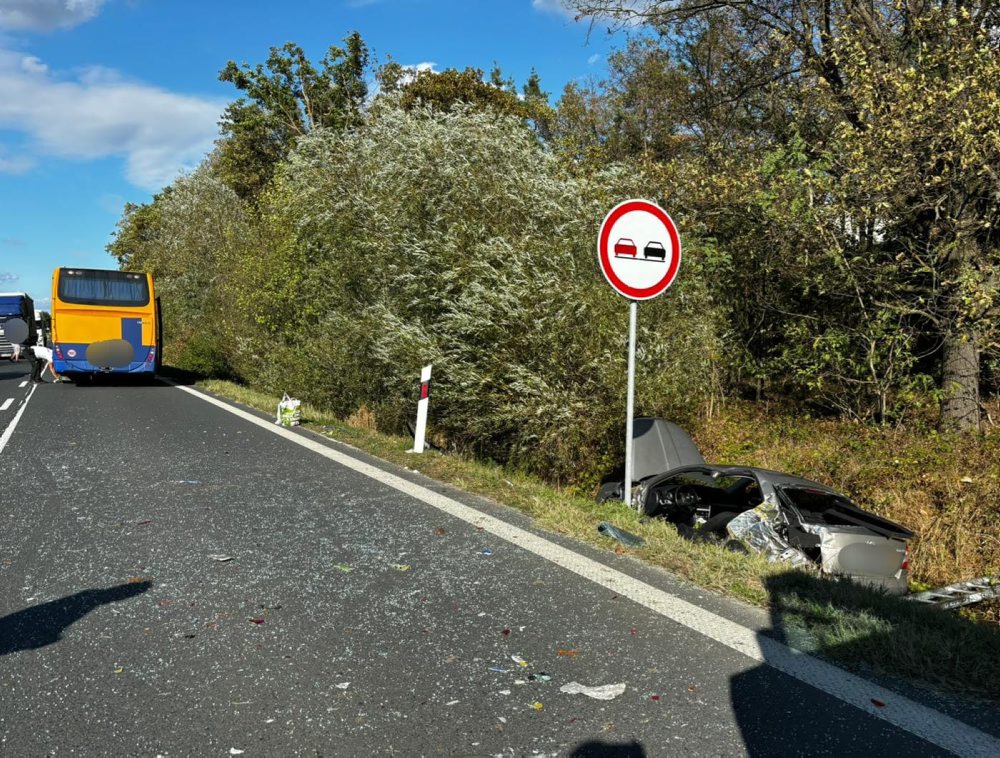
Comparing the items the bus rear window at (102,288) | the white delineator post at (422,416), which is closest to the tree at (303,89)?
the bus rear window at (102,288)

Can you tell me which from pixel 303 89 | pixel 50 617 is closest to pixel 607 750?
pixel 50 617

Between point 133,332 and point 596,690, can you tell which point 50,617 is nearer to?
point 596,690

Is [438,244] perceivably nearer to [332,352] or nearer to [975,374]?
[332,352]

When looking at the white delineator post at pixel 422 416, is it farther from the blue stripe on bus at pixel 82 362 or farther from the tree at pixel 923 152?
the blue stripe on bus at pixel 82 362

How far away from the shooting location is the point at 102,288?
73.2ft

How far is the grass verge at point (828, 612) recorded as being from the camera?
3.52 meters

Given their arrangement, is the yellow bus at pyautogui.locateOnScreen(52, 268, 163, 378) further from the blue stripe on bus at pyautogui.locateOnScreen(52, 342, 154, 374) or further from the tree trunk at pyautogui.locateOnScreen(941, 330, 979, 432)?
the tree trunk at pyautogui.locateOnScreen(941, 330, 979, 432)

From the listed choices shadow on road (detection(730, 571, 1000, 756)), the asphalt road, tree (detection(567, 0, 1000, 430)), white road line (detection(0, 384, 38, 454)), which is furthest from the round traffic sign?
white road line (detection(0, 384, 38, 454))

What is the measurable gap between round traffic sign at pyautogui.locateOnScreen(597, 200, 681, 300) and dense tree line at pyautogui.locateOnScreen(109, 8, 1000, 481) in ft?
9.66

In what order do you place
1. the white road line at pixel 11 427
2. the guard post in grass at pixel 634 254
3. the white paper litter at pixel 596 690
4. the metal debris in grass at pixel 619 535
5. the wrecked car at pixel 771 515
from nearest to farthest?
the white paper litter at pixel 596 690
the metal debris in grass at pixel 619 535
the wrecked car at pixel 771 515
the guard post in grass at pixel 634 254
the white road line at pixel 11 427

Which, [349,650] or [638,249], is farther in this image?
[638,249]

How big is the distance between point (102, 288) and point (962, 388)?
21.4 metres

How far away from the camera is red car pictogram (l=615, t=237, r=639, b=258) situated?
6742 millimetres

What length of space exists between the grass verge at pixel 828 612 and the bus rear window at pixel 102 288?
1936 cm
